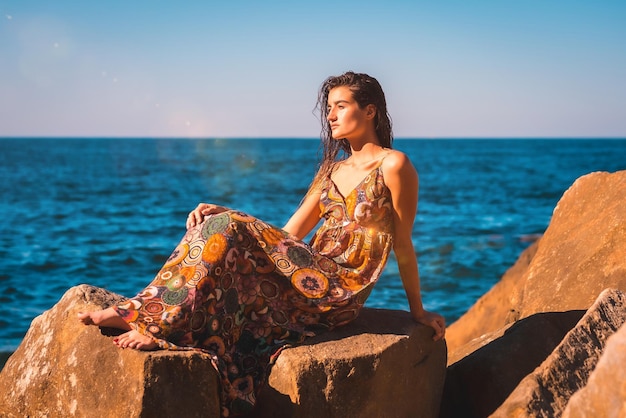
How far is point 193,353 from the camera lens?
323 cm

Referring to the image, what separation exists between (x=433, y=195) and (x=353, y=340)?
2634 centimetres

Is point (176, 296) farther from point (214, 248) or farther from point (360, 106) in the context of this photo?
point (360, 106)

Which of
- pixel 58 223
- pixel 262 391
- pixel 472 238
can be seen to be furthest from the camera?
pixel 58 223

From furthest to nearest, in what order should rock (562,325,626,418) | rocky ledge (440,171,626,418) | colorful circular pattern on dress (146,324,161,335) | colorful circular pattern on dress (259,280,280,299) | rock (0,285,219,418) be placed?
colorful circular pattern on dress (259,280,280,299) → colorful circular pattern on dress (146,324,161,335) → rock (0,285,219,418) → rocky ledge (440,171,626,418) → rock (562,325,626,418)

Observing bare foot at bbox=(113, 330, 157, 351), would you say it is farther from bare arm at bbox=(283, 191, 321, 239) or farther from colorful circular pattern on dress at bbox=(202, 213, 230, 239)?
bare arm at bbox=(283, 191, 321, 239)

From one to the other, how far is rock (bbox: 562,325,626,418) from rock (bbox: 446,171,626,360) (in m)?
1.75

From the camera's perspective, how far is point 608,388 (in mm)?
2625

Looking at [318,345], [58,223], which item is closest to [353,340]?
[318,345]

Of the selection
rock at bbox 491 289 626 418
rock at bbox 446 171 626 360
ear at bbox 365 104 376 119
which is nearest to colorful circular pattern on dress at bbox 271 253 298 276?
ear at bbox 365 104 376 119

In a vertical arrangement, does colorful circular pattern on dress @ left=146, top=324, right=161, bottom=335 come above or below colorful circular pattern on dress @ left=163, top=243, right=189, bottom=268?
below

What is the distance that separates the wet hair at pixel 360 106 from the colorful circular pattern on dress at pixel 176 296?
124cm

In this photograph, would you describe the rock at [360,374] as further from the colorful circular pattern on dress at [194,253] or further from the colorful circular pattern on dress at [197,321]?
the colorful circular pattern on dress at [194,253]

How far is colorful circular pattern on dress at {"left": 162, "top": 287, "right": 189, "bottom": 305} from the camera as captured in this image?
3350mm

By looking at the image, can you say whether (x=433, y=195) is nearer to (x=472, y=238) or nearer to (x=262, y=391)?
(x=472, y=238)
